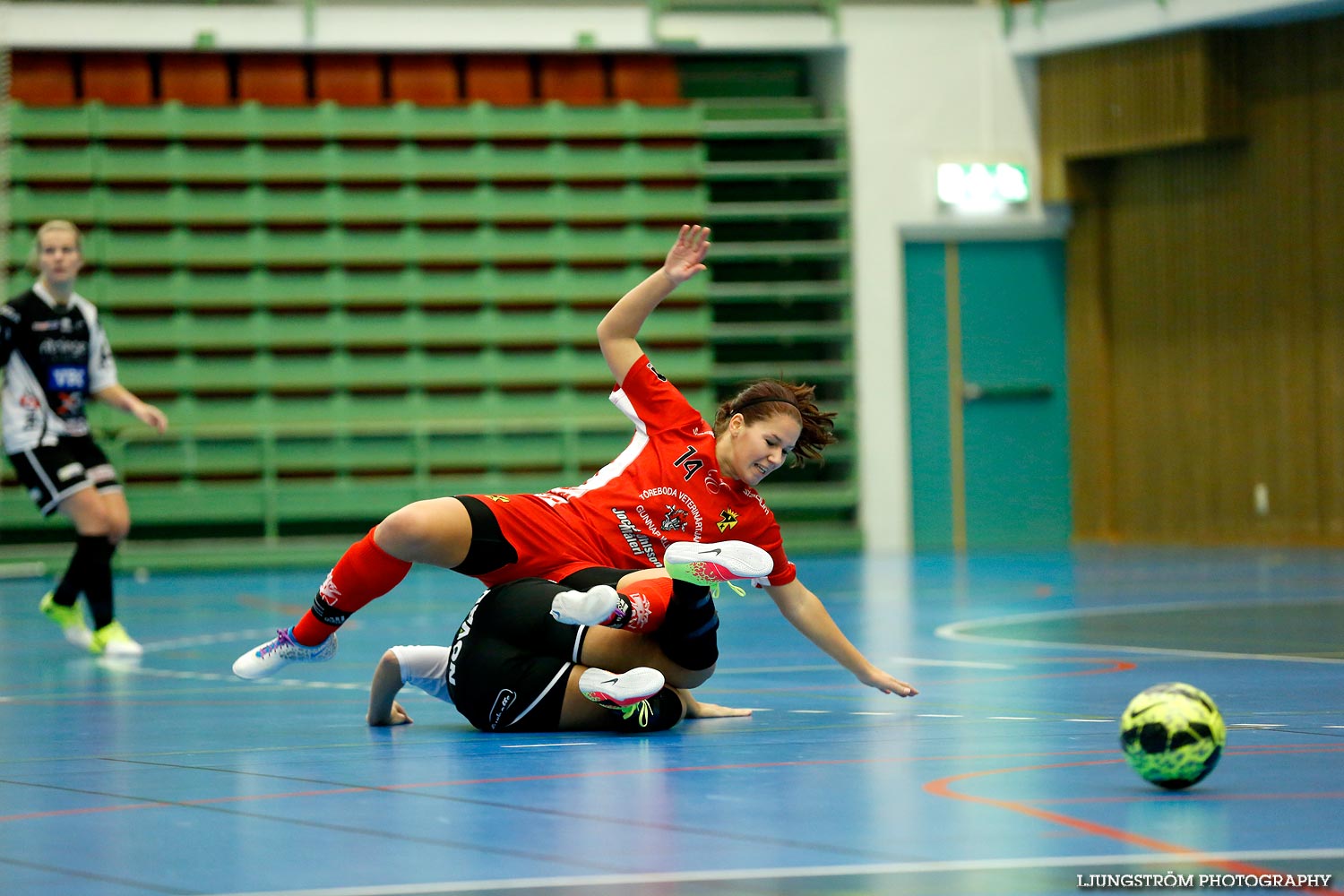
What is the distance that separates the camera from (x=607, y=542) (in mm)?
4465

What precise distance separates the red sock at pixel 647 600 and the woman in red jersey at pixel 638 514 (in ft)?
0.91

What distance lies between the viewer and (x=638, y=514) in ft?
14.6

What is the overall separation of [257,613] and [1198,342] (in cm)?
825

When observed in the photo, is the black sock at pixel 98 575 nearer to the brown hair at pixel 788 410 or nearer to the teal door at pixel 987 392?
the brown hair at pixel 788 410

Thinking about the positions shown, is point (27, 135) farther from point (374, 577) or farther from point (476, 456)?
point (374, 577)

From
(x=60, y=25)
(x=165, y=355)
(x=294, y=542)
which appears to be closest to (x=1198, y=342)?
(x=294, y=542)

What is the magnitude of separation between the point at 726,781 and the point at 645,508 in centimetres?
117

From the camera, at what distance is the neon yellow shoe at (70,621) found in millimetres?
7109

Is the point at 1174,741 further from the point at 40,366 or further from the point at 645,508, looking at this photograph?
the point at 40,366

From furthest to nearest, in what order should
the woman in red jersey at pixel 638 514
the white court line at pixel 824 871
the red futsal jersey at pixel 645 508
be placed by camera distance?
the red futsal jersey at pixel 645 508 → the woman in red jersey at pixel 638 514 → the white court line at pixel 824 871

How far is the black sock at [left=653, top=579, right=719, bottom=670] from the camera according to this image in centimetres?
410

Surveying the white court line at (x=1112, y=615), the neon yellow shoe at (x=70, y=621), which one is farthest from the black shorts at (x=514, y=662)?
the neon yellow shoe at (x=70, y=621)

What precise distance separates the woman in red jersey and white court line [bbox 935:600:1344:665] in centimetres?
186

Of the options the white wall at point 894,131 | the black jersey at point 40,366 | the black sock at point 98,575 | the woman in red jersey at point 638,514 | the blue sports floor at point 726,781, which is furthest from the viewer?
the white wall at point 894,131
